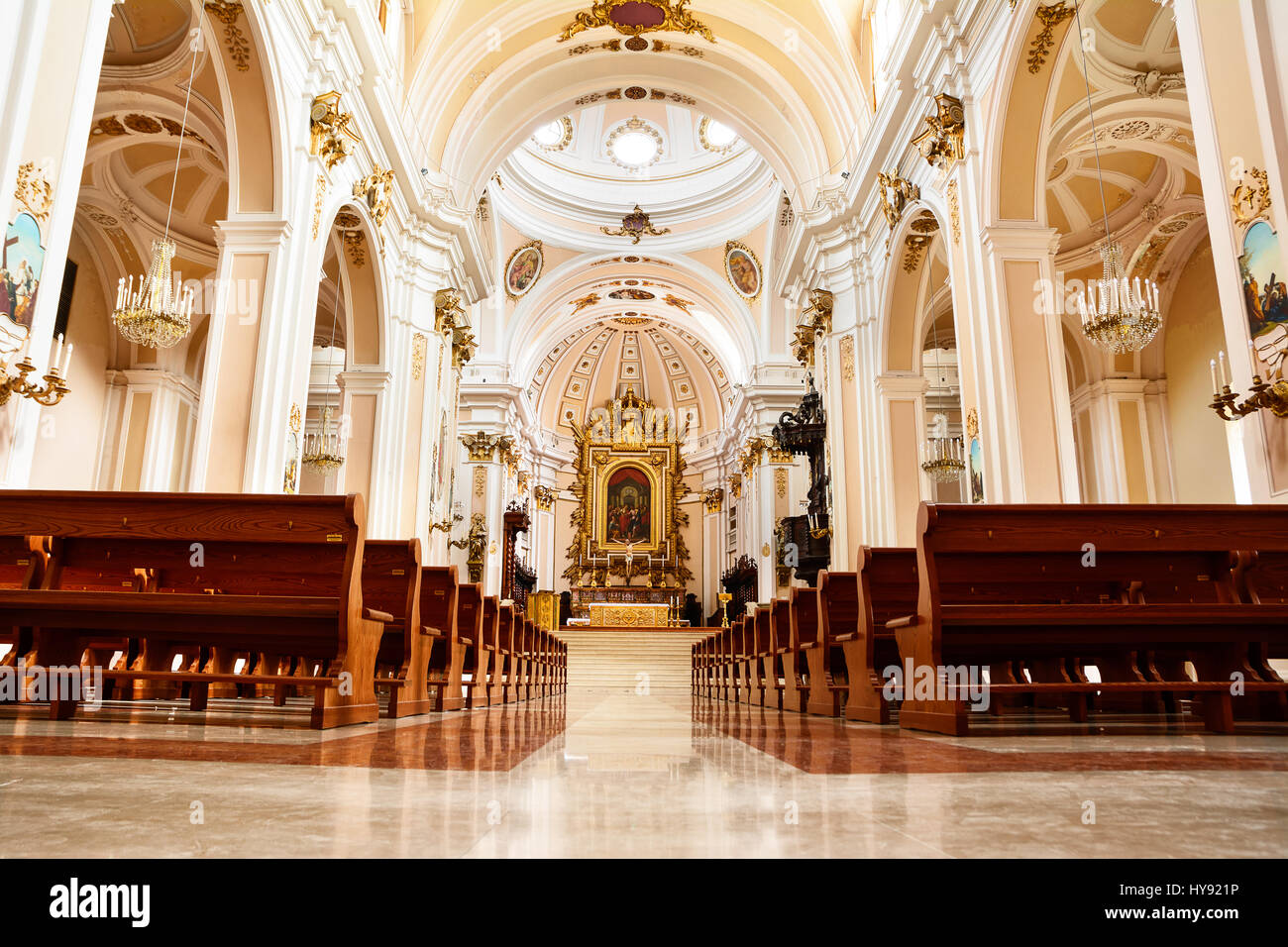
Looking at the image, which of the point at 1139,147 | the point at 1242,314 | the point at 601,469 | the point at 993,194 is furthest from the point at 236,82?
the point at 601,469

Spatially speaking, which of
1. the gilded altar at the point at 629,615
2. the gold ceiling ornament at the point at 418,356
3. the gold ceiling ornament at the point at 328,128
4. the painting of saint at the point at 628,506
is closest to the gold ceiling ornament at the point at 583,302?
the painting of saint at the point at 628,506

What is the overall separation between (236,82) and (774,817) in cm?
753

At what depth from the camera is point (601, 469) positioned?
84.0 feet

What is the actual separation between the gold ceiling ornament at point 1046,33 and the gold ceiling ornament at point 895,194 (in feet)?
7.29

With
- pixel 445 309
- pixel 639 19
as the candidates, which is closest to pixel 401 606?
pixel 445 309

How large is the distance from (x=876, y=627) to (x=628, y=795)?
11.0 feet

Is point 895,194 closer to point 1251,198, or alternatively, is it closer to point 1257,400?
point 1251,198

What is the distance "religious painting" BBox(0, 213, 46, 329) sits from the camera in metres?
3.94

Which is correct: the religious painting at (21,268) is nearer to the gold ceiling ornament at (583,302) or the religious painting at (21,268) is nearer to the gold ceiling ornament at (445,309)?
the gold ceiling ornament at (445,309)

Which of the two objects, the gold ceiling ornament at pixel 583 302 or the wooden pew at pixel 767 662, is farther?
the gold ceiling ornament at pixel 583 302

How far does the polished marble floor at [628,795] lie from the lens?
1.12 m

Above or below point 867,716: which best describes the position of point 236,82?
above

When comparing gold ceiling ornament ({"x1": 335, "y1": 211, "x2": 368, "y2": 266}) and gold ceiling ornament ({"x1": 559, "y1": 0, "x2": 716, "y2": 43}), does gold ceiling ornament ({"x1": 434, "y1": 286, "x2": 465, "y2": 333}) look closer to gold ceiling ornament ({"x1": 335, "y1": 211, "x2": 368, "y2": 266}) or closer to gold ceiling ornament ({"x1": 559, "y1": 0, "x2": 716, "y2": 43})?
gold ceiling ornament ({"x1": 335, "y1": 211, "x2": 368, "y2": 266})

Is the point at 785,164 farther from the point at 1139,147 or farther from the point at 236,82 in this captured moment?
the point at 236,82
